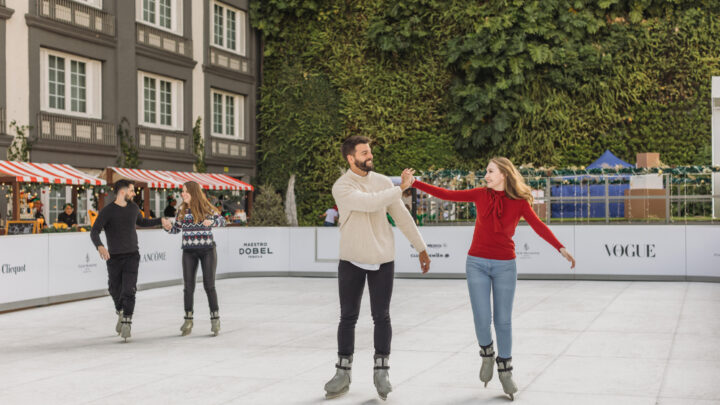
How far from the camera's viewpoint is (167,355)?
8.48 m

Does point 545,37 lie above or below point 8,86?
above

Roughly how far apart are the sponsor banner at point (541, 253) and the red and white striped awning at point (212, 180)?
43.8ft

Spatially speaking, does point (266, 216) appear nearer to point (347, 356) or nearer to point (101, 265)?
point (101, 265)

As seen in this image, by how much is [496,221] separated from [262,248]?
1390cm

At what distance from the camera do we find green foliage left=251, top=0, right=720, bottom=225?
96.6ft

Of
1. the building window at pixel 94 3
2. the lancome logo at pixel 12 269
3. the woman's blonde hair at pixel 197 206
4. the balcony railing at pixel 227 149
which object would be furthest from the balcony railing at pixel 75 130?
the woman's blonde hair at pixel 197 206

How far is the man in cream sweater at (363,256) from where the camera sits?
620 centimetres

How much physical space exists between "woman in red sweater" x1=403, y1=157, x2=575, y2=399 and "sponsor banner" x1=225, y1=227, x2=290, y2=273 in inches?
535

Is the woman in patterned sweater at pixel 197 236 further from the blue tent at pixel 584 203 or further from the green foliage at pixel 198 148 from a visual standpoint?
the green foliage at pixel 198 148

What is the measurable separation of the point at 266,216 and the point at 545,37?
46.2 feet

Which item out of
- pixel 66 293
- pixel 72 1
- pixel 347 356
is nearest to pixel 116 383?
pixel 347 356

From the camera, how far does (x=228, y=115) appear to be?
33.0m

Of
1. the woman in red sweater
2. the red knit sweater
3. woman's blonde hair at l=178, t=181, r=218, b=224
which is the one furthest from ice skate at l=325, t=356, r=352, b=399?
woman's blonde hair at l=178, t=181, r=218, b=224

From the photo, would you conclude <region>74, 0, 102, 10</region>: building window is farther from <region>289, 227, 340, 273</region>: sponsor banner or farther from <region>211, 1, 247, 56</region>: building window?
<region>289, 227, 340, 273</region>: sponsor banner
